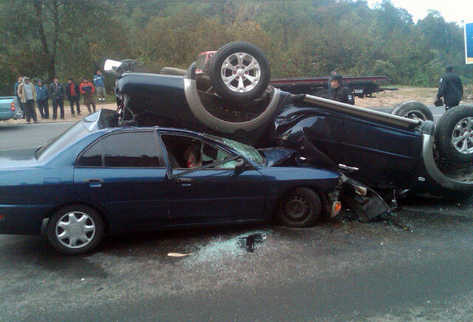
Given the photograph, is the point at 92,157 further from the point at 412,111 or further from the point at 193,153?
the point at 412,111

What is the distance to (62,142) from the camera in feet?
15.1

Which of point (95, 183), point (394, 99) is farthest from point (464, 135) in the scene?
point (394, 99)

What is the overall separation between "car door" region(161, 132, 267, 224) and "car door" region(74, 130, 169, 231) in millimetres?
163

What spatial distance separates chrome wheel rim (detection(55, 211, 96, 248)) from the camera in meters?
4.23

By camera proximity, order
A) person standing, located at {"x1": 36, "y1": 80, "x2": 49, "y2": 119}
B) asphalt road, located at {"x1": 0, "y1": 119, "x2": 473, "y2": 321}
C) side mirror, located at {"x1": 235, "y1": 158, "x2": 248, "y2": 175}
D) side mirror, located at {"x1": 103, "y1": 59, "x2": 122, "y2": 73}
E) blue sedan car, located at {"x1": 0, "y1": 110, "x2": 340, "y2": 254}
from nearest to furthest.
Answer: asphalt road, located at {"x1": 0, "y1": 119, "x2": 473, "y2": 321}
blue sedan car, located at {"x1": 0, "y1": 110, "x2": 340, "y2": 254}
side mirror, located at {"x1": 235, "y1": 158, "x2": 248, "y2": 175}
side mirror, located at {"x1": 103, "y1": 59, "x2": 122, "y2": 73}
person standing, located at {"x1": 36, "y1": 80, "x2": 49, "y2": 119}

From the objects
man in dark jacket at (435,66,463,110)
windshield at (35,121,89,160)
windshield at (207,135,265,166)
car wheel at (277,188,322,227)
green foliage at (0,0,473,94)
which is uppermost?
green foliage at (0,0,473,94)

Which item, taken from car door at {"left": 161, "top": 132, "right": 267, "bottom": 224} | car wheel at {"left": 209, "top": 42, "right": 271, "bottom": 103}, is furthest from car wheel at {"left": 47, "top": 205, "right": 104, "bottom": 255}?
car wheel at {"left": 209, "top": 42, "right": 271, "bottom": 103}

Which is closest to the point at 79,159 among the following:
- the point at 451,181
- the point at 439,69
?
the point at 451,181

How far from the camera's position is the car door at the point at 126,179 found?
428 cm

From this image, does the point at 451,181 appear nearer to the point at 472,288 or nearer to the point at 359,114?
the point at 359,114

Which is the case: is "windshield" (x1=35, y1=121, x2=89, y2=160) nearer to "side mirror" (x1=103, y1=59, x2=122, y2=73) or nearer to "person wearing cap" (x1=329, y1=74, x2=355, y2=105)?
"side mirror" (x1=103, y1=59, x2=122, y2=73)

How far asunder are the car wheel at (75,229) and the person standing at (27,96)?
541 inches

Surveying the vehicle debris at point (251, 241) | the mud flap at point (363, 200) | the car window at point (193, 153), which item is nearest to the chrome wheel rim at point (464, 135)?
the mud flap at point (363, 200)

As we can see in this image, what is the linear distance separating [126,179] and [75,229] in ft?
2.34
